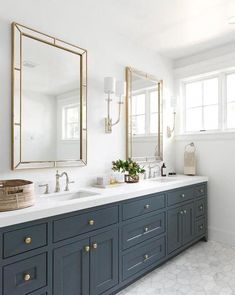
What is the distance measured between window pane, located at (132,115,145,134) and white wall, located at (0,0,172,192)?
0.18 metres

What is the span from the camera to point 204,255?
2943 mm

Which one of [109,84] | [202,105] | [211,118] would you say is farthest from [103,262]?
[202,105]

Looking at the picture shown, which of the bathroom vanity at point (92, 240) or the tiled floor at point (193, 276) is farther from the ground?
the bathroom vanity at point (92, 240)

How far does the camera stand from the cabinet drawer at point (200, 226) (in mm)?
3182

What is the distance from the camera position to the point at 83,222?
182 centimetres

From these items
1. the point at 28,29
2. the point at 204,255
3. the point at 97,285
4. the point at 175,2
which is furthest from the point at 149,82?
the point at 97,285

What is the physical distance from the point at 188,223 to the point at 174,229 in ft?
1.08

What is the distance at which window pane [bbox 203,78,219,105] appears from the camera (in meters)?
3.47

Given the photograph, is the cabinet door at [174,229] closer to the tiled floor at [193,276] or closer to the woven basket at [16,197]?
the tiled floor at [193,276]

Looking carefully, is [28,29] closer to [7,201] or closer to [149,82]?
[7,201]

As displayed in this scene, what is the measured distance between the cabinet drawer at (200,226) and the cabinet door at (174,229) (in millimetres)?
437

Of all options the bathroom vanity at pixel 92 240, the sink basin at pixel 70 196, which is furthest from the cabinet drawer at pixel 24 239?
the sink basin at pixel 70 196

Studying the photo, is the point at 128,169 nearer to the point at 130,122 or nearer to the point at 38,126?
the point at 130,122

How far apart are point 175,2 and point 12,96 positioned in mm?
1692
